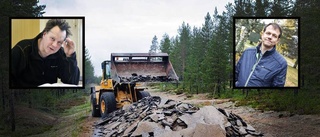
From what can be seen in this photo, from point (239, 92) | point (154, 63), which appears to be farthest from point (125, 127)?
point (239, 92)

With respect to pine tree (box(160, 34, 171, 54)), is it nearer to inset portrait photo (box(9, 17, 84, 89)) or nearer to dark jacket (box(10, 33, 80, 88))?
inset portrait photo (box(9, 17, 84, 89))

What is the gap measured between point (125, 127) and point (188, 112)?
1.09 metres

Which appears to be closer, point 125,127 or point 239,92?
point 125,127

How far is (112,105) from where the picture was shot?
24.4 feet

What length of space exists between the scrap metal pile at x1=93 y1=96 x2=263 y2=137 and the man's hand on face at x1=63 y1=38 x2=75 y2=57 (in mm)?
1351

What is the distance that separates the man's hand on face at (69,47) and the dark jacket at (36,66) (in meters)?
0.06

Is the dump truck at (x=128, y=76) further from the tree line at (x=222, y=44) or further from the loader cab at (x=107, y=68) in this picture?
the tree line at (x=222, y=44)

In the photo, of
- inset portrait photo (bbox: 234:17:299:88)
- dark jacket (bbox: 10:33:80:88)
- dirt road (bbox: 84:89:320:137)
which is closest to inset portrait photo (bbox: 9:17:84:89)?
dark jacket (bbox: 10:33:80:88)

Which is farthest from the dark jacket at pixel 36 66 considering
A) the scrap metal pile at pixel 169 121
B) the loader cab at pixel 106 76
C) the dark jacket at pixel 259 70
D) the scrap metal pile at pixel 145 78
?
the dark jacket at pixel 259 70

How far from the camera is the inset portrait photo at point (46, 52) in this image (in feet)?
24.1

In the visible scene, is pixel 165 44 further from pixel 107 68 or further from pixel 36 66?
pixel 36 66

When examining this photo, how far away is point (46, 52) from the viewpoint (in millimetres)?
7398

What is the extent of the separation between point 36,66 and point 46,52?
0.31 metres

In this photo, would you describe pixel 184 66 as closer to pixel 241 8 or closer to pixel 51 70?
pixel 241 8
